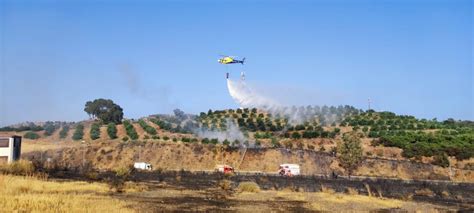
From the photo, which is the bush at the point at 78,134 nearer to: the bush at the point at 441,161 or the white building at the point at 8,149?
the white building at the point at 8,149

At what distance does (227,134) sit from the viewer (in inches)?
5128

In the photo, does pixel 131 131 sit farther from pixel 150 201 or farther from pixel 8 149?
pixel 150 201

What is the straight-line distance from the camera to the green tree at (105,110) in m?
159

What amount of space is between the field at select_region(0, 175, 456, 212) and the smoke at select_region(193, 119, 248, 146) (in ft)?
255

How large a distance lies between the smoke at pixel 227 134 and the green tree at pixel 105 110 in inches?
1353

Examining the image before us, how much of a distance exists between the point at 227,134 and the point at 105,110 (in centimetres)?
5389

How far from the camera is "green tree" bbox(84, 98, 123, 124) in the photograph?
523ft

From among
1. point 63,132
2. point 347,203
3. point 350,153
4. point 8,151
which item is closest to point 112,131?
point 63,132

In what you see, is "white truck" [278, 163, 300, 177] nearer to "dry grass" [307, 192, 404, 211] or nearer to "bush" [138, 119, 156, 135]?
"dry grass" [307, 192, 404, 211]

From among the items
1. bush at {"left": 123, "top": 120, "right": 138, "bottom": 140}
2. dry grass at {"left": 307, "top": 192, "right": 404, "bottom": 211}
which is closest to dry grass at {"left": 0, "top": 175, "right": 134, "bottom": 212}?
dry grass at {"left": 307, "top": 192, "right": 404, "bottom": 211}

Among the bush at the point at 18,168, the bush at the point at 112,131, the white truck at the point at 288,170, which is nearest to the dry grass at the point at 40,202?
the bush at the point at 18,168

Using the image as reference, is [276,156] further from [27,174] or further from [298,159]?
[27,174]

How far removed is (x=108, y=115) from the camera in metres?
159

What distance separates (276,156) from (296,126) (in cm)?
4130
